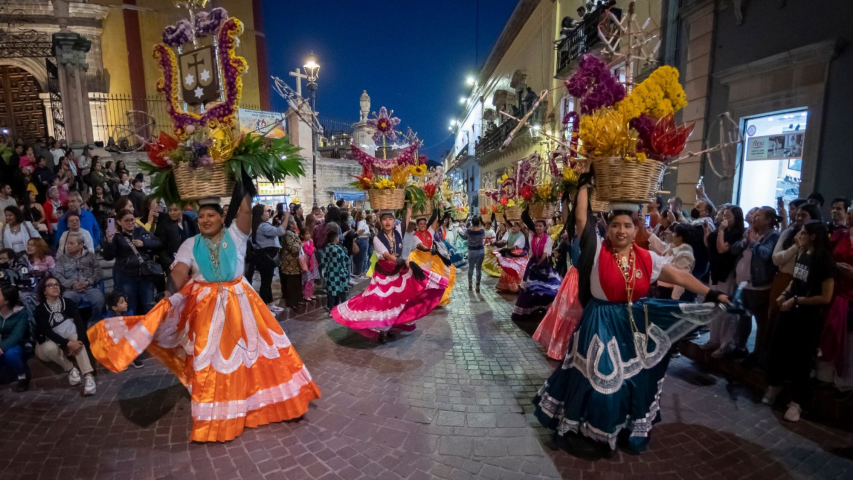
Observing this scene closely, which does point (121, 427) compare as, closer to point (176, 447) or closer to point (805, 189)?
point (176, 447)

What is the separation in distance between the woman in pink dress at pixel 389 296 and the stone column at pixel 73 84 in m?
12.7

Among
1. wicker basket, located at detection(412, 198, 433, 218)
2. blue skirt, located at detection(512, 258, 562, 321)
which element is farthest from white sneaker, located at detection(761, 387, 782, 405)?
wicker basket, located at detection(412, 198, 433, 218)

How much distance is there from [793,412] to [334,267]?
248 inches

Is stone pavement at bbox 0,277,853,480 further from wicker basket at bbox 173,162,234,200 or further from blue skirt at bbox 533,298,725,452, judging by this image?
wicker basket at bbox 173,162,234,200

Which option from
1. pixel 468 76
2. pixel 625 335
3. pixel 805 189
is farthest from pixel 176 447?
pixel 468 76

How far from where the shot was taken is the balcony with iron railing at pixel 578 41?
40.8 feet

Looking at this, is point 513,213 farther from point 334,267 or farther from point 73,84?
point 73,84

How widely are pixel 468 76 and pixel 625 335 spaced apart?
144ft

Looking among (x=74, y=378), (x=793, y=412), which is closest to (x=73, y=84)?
(x=74, y=378)

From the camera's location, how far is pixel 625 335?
11.3 feet

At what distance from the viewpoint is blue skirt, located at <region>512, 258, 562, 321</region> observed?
7199 millimetres

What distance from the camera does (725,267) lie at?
5539 millimetres

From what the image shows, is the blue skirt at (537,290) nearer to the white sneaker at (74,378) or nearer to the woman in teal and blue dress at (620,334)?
the woman in teal and blue dress at (620,334)

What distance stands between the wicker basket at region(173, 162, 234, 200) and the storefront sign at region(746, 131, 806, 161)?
9.23m
